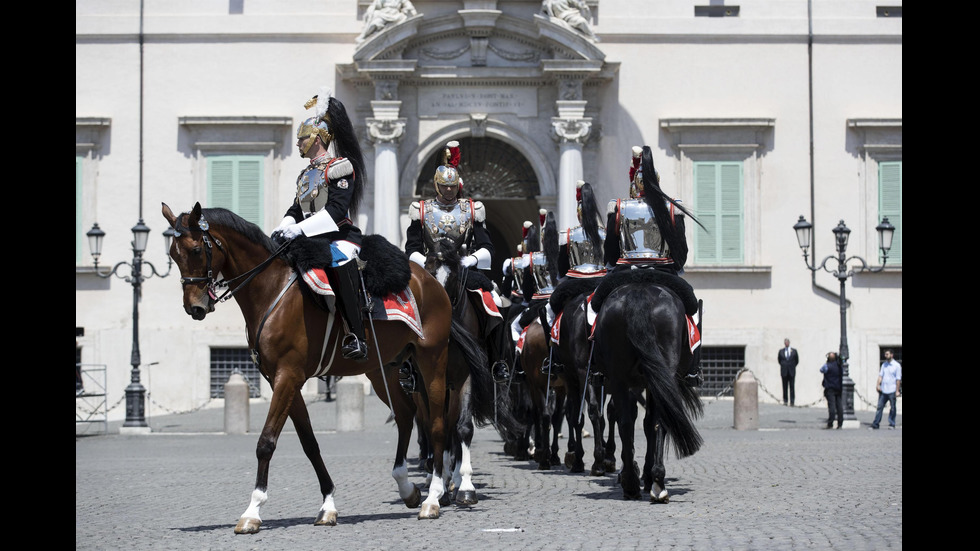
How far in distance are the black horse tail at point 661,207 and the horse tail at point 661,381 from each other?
0.93 m

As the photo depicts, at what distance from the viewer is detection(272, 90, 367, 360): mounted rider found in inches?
383

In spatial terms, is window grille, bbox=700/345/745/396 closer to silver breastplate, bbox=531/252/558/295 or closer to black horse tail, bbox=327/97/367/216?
silver breastplate, bbox=531/252/558/295

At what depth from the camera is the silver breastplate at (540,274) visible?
Result: 53.8 feet

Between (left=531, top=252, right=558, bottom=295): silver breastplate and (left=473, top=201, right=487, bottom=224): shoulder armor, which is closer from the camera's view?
(left=473, top=201, right=487, bottom=224): shoulder armor

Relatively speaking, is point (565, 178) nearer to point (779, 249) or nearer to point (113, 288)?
point (779, 249)

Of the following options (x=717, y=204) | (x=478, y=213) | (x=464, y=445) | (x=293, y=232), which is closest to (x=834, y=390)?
(x=717, y=204)

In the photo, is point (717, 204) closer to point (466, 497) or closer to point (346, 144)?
point (466, 497)

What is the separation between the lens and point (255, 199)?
104 feet

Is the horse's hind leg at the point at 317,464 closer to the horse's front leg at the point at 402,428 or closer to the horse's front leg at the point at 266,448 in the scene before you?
the horse's front leg at the point at 266,448

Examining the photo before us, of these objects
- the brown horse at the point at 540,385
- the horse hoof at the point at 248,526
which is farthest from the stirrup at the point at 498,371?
the horse hoof at the point at 248,526

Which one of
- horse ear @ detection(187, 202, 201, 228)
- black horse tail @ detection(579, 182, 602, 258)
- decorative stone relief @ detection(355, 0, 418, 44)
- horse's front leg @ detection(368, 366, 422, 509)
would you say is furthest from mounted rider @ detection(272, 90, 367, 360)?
decorative stone relief @ detection(355, 0, 418, 44)

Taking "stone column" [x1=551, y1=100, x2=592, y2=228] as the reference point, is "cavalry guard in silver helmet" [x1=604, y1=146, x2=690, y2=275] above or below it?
below

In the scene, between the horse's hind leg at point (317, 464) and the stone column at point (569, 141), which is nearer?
the horse's hind leg at point (317, 464)

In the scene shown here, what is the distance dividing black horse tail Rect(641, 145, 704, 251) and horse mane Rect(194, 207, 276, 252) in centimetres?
382
